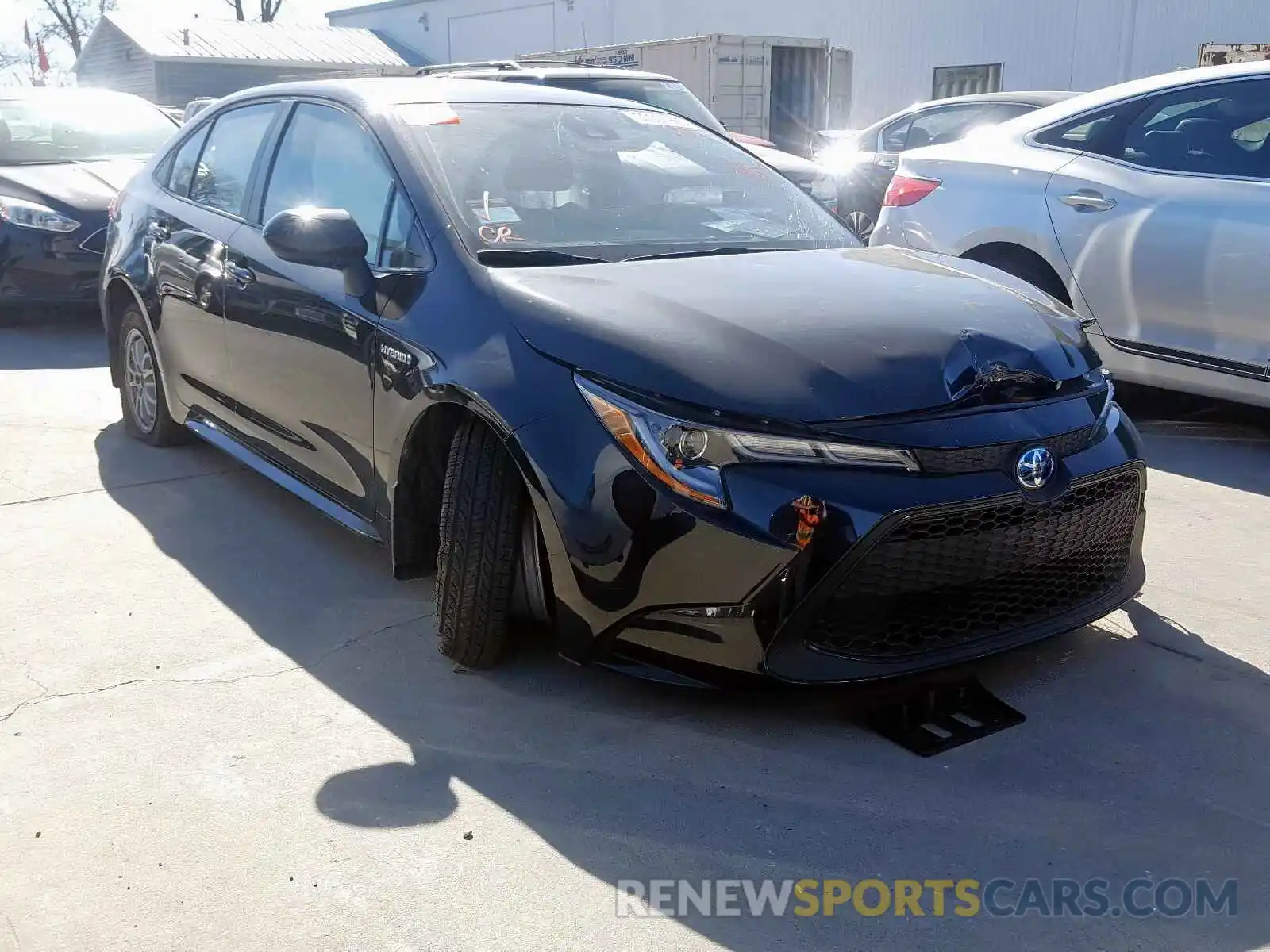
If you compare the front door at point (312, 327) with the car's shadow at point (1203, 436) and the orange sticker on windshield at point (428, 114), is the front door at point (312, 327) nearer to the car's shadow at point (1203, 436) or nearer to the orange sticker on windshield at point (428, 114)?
the orange sticker on windshield at point (428, 114)

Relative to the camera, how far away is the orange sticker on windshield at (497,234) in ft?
11.2

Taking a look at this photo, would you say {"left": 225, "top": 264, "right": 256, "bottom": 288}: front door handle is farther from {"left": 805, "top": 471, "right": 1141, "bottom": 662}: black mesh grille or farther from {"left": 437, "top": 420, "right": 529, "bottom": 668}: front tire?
{"left": 805, "top": 471, "right": 1141, "bottom": 662}: black mesh grille

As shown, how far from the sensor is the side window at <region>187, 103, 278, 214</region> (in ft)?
14.7

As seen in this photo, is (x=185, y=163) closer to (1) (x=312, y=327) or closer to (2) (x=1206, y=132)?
(1) (x=312, y=327)

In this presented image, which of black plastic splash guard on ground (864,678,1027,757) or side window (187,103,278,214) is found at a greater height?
side window (187,103,278,214)

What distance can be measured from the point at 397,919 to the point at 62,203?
7077 mm

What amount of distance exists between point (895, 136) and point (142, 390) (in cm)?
746

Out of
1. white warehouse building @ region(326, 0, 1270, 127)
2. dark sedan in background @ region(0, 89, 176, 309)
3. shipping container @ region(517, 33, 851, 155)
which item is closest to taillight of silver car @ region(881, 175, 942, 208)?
dark sedan in background @ region(0, 89, 176, 309)

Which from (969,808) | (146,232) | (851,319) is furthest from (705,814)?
(146,232)

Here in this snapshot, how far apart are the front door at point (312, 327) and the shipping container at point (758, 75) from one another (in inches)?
595

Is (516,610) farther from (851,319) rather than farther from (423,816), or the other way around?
(851,319)

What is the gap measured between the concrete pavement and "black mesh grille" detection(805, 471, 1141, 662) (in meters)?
0.27

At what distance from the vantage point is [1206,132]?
5.32m

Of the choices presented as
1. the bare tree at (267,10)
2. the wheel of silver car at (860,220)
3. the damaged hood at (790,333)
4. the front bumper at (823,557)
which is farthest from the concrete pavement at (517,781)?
the bare tree at (267,10)
